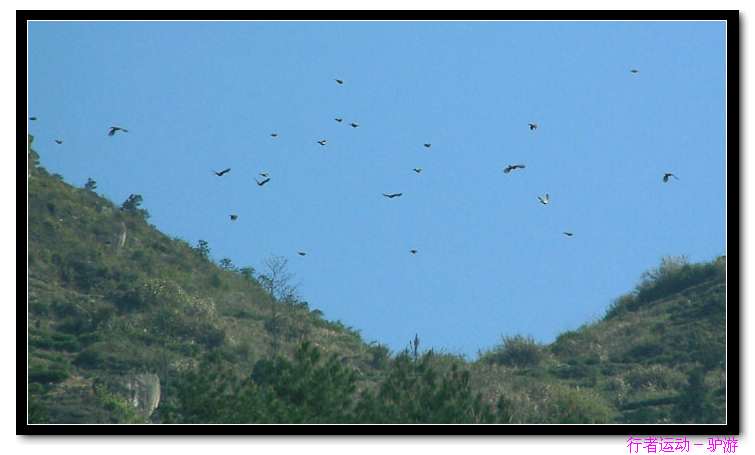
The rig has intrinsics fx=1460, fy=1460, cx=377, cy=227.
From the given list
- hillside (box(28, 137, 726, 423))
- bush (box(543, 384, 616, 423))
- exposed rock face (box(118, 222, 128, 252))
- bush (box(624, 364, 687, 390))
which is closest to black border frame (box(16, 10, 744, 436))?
hillside (box(28, 137, 726, 423))

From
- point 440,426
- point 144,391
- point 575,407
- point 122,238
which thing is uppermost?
point 122,238

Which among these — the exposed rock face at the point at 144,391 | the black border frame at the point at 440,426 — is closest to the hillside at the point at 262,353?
the exposed rock face at the point at 144,391

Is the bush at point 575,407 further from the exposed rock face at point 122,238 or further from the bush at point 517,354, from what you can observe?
the exposed rock face at point 122,238

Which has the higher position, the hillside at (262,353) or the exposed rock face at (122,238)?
the exposed rock face at (122,238)

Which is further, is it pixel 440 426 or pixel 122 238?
pixel 122 238

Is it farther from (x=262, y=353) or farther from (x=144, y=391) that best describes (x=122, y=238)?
(x=144, y=391)

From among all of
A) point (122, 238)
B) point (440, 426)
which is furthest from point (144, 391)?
point (122, 238)
